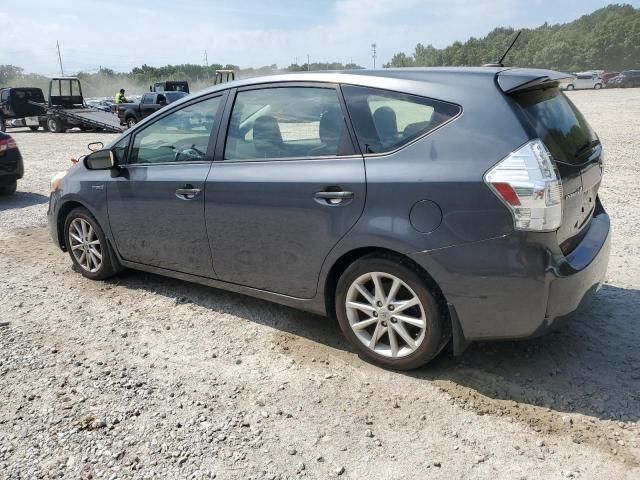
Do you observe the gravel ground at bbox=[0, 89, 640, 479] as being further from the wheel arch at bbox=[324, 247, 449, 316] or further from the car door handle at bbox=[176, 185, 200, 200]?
the car door handle at bbox=[176, 185, 200, 200]

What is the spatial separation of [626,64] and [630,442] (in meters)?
94.4

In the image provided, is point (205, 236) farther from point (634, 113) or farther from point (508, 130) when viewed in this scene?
point (634, 113)

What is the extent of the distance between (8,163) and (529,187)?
906cm

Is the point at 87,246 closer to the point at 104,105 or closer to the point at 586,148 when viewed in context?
the point at 586,148

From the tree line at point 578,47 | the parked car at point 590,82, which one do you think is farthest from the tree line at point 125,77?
the parked car at point 590,82

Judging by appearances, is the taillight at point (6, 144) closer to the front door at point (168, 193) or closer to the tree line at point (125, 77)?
the front door at point (168, 193)

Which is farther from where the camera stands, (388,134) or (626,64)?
(626,64)

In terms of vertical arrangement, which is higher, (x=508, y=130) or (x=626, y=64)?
(x=626, y=64)

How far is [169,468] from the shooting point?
2498 millimetres

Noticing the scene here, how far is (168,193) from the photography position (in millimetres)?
4012

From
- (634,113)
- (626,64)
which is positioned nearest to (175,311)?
(634,113)

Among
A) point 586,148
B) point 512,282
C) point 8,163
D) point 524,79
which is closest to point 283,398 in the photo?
point 512,282

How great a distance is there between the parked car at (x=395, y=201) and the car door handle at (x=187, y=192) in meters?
0.02

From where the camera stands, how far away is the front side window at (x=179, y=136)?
390cm
